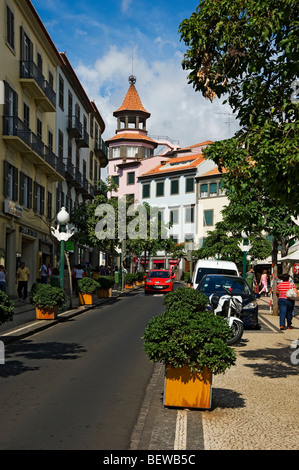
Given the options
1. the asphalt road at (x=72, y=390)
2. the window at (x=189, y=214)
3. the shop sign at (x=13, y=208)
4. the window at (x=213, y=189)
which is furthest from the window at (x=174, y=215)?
the asphalt road at (x=72, y=390)

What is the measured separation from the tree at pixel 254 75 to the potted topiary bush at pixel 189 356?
223cm

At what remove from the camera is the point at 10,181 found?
92.8 ft

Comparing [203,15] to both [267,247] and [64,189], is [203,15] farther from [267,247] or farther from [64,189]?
[267,247]

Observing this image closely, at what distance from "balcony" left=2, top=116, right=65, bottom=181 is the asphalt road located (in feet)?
47.5

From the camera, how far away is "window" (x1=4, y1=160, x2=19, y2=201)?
27177mm

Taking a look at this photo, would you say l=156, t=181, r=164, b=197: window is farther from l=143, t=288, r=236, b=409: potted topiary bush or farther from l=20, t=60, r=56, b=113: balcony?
l=143, t=288, r=236, b=409: potted topiary bush

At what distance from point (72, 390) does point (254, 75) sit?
516 centimetres

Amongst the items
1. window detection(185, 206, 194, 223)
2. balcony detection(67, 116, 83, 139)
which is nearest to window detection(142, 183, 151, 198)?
window detection(185, 206, 194, 223)

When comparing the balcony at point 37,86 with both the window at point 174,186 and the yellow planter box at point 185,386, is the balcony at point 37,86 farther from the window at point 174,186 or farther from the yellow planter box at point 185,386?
the window at point 174,186

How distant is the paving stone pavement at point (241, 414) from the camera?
5641 mm

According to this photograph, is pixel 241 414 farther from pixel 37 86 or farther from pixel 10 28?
pixel 37 86

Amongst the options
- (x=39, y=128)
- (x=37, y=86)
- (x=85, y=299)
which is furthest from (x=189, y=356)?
(x=39, y=128)
